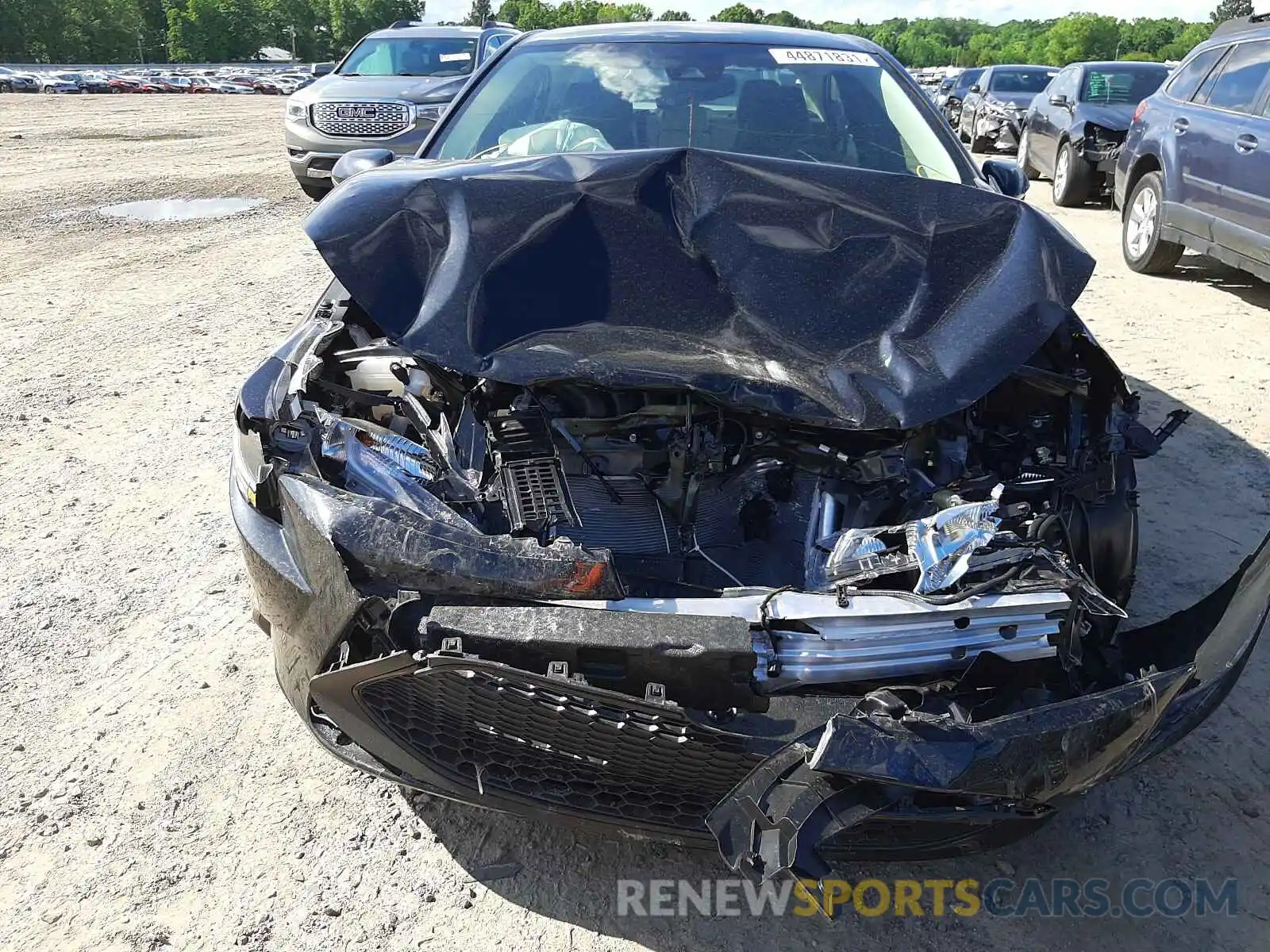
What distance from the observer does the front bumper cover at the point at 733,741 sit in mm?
1570

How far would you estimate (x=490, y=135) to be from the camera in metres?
3.51

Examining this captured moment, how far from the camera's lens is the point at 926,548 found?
6.51 ft

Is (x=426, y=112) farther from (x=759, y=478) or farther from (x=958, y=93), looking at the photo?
(x=958, y=93)

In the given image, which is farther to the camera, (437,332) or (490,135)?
(490,135)

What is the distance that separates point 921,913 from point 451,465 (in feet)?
5.16

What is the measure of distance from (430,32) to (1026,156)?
295 inches

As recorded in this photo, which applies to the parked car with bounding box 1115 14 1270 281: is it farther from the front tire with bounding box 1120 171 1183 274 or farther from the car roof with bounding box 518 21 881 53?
the car roof with bounding box 518 21 881 53

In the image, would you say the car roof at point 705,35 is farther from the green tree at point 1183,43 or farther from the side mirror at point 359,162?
the green tree at point 1183,43

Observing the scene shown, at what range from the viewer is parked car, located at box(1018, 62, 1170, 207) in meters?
9.62

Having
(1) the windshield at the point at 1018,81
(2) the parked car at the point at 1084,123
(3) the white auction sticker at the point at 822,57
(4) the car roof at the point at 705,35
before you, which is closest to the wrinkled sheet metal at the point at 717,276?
(3) the white auction sticker at the point at 822,57

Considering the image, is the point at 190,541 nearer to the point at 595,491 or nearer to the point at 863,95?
the point at 595,491

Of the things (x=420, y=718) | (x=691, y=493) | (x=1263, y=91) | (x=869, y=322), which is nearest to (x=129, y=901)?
(x=420, y=718)

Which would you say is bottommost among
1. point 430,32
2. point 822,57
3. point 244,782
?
point 244,782

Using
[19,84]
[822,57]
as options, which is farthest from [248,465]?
[19,84]
